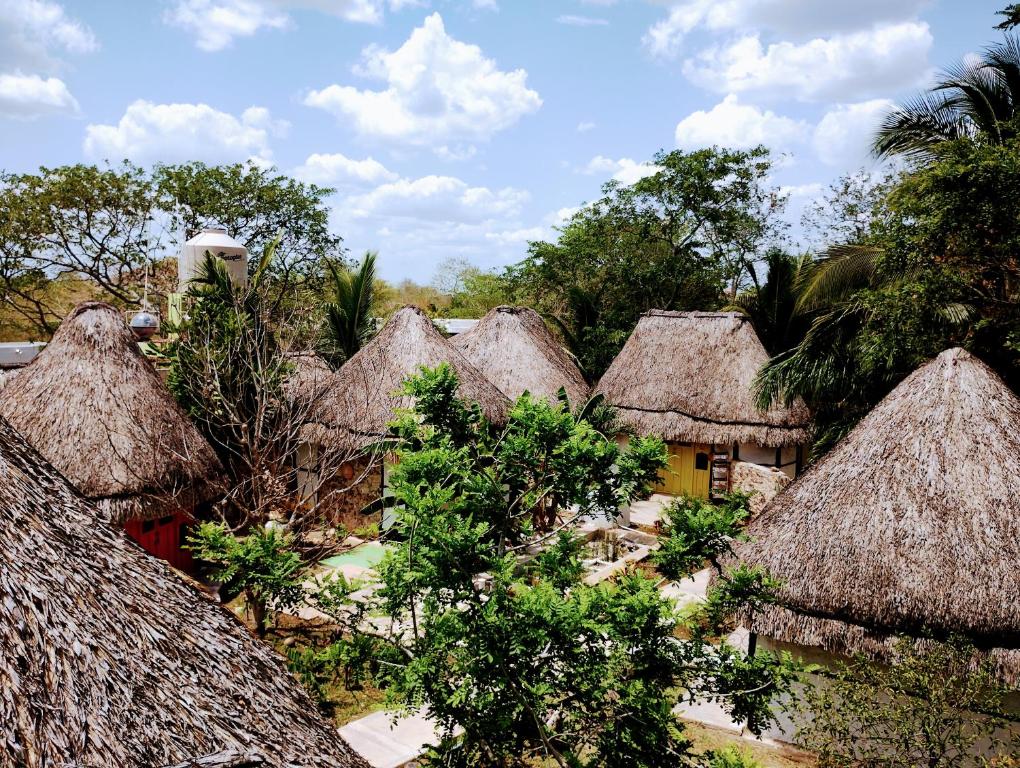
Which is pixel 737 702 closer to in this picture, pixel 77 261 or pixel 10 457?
pixel 10 457

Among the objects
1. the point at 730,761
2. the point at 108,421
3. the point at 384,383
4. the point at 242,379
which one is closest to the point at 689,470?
the point at 384,383

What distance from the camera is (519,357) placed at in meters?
17.4

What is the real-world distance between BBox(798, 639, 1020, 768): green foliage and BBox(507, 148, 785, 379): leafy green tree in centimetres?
1412

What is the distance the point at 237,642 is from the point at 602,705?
2152 mm

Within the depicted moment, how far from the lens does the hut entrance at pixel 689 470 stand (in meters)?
17.0

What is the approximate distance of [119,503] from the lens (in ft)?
32.1

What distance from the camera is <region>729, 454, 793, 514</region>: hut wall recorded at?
14.4m

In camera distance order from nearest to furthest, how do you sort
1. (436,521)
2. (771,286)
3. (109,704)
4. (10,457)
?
(109,704)
(10,457)
(436,521)
(771,286)

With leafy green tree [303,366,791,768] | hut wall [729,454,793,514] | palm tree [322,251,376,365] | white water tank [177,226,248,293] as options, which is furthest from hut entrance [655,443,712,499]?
leafy green tree [303,366,791,768]

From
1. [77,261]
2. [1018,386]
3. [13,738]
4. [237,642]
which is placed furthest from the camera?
[77,261]

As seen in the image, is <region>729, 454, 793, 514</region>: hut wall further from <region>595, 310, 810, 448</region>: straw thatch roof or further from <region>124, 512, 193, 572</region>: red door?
<region>124, 512, 193, 572</region>: red door

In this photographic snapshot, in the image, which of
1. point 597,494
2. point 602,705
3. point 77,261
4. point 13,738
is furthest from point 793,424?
point 77,261

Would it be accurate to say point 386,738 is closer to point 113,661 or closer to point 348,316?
point 113,661

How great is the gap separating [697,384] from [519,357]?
13.6 ft
